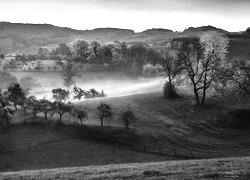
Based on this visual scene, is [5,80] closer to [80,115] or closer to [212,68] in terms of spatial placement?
[80,115]

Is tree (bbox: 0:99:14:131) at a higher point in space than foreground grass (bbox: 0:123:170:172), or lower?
higher

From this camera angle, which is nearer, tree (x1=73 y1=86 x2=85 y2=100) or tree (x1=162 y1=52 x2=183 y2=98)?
tree (x1=162 y1=52 x2=183 y2=98)

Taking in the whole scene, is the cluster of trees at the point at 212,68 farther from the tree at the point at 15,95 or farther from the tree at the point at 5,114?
the tree at the point at 5,114

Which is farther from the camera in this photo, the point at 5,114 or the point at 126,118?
the point at 126,118

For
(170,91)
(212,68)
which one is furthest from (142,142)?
(212,68)

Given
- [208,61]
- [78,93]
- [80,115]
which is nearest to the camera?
[80,115]

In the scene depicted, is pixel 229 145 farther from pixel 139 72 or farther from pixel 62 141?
pixel 139 72

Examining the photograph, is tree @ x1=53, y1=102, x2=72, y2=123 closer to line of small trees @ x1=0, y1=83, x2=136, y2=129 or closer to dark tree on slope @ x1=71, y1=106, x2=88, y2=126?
line of small trees @ x1=0, y1=83, x2=136, y2=129

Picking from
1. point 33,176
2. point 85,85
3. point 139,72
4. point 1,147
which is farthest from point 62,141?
point 139,72

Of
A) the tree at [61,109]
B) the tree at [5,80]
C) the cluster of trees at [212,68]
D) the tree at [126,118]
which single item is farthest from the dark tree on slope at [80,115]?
the tree at [5,80]

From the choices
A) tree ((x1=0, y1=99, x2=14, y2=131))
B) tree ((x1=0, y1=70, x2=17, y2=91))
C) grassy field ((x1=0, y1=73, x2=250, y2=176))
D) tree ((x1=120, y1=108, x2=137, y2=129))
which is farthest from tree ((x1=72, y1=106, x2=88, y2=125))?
tree ((x1=0, y1=70, x2=17, y2=91))

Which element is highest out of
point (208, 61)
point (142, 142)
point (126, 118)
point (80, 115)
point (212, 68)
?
point (208, 61)

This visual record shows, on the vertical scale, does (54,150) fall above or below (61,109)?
below

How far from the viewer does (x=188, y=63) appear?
109 metres
